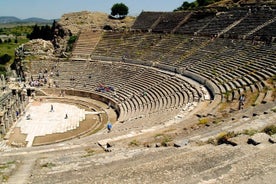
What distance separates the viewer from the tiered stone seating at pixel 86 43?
44.8 meters

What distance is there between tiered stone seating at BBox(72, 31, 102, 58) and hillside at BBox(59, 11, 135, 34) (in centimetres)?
214

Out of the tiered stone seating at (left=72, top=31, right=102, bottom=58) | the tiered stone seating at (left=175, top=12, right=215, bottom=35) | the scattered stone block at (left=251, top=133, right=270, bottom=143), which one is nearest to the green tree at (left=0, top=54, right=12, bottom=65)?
the tiered stone seating at (left=72, top=31, right=102, bottom=58)

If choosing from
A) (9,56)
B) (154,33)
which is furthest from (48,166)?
(9,56)

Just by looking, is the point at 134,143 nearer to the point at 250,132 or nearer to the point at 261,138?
the point at 250,132

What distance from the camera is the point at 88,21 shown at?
5291 cm

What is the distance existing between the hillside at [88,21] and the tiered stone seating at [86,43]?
2145mm

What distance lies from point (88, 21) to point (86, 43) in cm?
727

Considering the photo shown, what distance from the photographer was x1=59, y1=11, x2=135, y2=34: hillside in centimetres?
5100

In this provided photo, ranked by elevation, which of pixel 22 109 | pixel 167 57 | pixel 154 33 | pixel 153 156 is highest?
pixel 154 33

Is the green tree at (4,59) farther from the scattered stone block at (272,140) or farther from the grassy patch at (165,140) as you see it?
the scattered stone block at (272,140)

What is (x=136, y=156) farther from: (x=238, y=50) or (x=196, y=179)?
(x=238, y=50)

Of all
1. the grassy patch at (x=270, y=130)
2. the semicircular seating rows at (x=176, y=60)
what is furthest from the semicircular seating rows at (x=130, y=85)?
the grassy patch at (x=270, y=130)

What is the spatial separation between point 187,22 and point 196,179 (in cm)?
3986

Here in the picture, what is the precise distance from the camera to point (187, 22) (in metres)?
45.5
